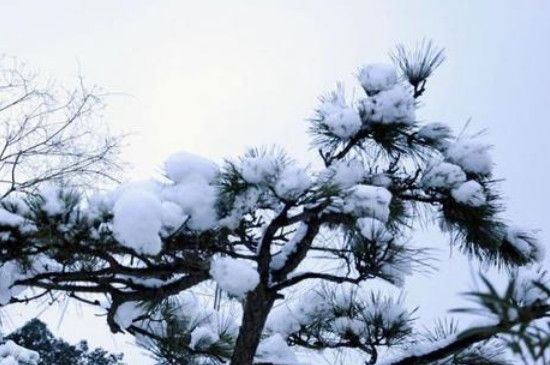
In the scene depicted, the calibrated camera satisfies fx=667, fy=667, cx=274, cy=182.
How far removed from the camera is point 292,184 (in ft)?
5.77

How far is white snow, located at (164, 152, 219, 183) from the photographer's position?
195 cm

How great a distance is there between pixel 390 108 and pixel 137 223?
3.10 feet

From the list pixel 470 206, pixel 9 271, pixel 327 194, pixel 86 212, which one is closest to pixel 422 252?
pixel 470 206

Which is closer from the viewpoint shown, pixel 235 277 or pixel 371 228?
pixel 235 277

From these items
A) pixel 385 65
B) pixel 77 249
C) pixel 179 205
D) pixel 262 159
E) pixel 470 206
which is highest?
pixel 385 65

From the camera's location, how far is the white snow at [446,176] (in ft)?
6.95

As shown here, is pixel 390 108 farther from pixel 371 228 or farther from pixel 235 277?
pixel 235 277

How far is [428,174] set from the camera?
2.16 m

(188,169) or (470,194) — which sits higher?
(470,194)

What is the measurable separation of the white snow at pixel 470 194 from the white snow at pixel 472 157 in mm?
83

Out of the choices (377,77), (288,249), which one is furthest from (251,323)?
(377,77)

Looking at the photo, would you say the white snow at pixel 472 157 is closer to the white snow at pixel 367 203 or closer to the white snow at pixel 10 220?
the white snow at pixel 367 203

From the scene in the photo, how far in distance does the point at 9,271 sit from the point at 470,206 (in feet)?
4.79

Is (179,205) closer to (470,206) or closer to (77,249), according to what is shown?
(77,249)
